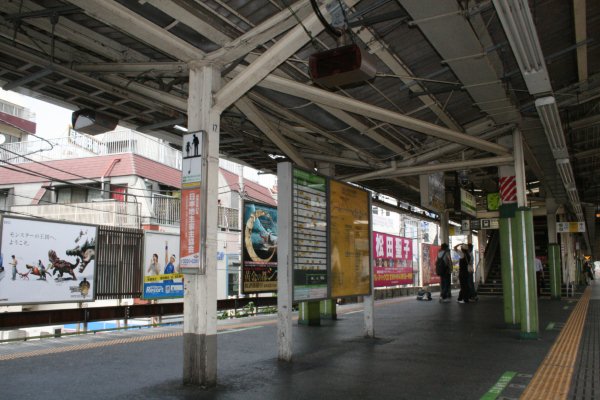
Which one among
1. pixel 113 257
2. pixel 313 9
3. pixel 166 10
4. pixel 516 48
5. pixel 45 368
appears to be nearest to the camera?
pixel 313 9

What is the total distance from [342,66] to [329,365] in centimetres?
382

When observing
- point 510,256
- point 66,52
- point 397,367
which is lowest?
point 397,367

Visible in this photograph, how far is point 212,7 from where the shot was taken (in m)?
5.58

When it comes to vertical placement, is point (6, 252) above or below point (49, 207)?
below

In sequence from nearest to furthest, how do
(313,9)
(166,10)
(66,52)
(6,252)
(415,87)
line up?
1. (313,9)
2. (166,10)
3. (66,52)
4. (415,87)
5. (6,252)

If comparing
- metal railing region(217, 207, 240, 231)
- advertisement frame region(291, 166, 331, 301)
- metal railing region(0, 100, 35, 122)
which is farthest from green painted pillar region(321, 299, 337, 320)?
metal railing region(0, 100, 35, 122)

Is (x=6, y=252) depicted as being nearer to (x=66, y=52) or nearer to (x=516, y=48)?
(x=66, y=52)

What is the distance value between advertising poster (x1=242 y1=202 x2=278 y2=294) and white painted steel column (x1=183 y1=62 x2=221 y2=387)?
645 centimetres

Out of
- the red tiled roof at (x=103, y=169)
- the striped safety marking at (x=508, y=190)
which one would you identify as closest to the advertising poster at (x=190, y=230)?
the striped safety marking at (x=508, y=190)

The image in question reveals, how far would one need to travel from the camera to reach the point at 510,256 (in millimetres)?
9570

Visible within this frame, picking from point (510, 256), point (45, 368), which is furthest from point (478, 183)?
point (45, 368)

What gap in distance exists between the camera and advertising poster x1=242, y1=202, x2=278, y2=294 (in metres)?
12.4

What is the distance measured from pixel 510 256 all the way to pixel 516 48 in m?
5.11

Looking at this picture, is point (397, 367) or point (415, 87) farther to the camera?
point (415, 87)
